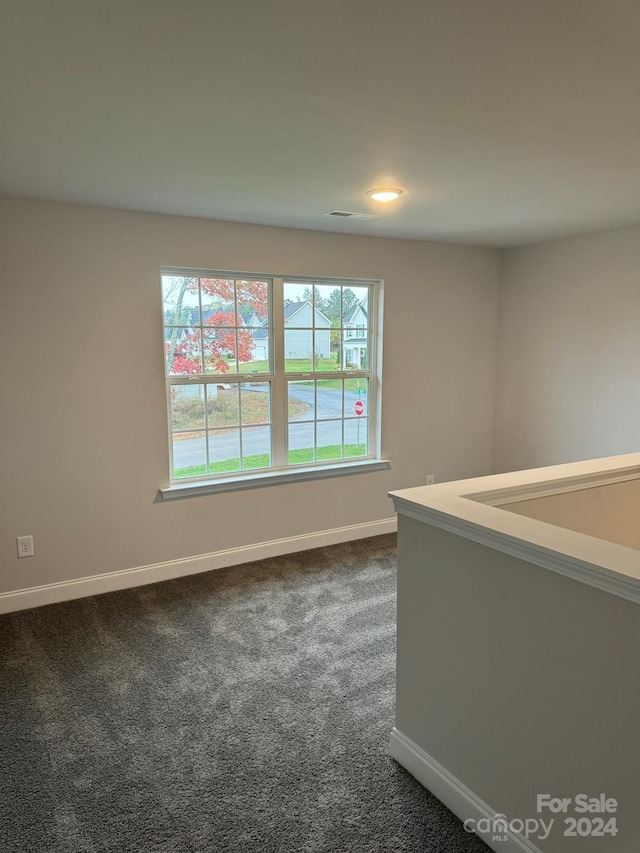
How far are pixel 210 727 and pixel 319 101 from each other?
2361 millimetres

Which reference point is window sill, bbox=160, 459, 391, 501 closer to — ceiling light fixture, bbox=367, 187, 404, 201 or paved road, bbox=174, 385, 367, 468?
paved road, bbox=174, 385, 367, 468

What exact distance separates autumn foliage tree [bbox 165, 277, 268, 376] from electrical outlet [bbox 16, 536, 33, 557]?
4.40ft

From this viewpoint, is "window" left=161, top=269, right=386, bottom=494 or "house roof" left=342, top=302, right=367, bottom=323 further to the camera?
"house roof" left=342, top=302, right=367, bottom=323

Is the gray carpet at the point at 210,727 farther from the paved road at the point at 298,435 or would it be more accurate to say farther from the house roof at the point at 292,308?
the house roof at the point at 292,308

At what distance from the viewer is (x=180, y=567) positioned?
12.4ft

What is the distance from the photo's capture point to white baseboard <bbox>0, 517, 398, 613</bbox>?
334cm

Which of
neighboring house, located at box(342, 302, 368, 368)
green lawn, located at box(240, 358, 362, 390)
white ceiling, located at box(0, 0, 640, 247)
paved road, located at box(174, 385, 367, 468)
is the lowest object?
paved road, located at box(174, 385, 367, 468)

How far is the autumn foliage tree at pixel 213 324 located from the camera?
146 inches

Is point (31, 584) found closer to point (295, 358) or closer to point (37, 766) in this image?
point (37, 766)

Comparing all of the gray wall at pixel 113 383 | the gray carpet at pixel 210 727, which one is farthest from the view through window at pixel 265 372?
the gray carpet at pixel 210 727

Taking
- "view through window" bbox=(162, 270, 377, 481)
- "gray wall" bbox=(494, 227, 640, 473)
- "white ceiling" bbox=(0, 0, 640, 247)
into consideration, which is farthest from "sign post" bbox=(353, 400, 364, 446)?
"white ceiling" bbox=(0, 0, 640, 247)

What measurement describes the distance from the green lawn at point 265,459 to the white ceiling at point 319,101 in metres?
1.72

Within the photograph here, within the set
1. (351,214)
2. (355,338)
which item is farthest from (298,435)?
(351,214)

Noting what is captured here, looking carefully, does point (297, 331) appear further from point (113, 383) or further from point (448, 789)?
point (448, 789)
